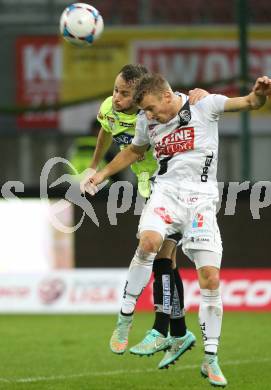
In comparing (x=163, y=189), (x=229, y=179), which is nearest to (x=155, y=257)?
(x=163, y=189)

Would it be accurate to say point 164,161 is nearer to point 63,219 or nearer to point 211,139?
point 211,139

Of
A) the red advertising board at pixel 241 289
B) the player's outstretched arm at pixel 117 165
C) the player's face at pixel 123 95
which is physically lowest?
the red advertising board at pixel 241 289

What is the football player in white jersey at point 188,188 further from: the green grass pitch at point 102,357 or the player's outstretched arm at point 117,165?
the green grass pitch at point 102,357

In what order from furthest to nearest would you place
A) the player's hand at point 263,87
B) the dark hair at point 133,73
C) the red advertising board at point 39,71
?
1. the red advertising board at point 39,71
2. the dark hair at point 133,73
3. the player's hand at point 263,87

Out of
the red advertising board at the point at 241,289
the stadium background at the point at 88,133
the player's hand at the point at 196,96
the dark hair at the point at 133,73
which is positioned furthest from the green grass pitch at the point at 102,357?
the dark hair at the point at 133,73

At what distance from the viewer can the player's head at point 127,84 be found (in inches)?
374

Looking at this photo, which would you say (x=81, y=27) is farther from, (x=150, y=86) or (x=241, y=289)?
(x=241, y=289)

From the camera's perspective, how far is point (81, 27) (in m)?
10.6

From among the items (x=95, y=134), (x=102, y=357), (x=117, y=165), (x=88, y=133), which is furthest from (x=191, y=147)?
(x=88, y=133)

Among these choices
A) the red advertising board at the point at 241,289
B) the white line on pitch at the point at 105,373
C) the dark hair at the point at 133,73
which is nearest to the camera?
the dark hair at the point at 133,73

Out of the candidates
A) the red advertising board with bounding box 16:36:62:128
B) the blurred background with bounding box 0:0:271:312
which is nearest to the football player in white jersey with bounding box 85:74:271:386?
the blurred background with bounding box 0:0:271:312

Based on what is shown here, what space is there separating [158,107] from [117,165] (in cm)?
65

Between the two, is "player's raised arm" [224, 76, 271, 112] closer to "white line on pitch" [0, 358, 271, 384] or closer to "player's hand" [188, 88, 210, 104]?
"player's hand" [188, 88, 210, 104]

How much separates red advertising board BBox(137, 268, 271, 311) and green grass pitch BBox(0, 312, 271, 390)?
316 mm
